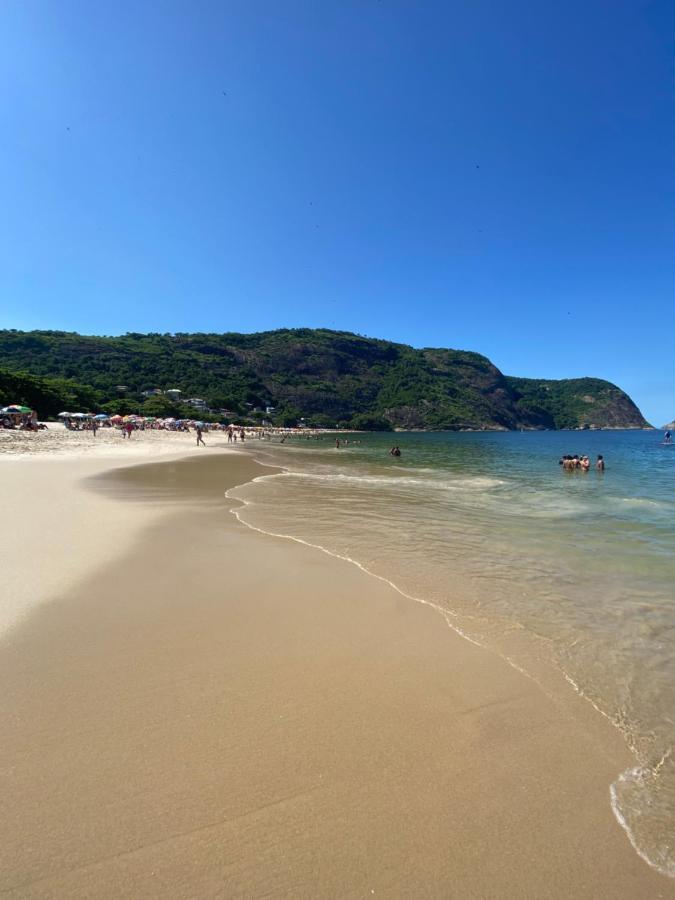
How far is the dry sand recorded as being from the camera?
205 cm

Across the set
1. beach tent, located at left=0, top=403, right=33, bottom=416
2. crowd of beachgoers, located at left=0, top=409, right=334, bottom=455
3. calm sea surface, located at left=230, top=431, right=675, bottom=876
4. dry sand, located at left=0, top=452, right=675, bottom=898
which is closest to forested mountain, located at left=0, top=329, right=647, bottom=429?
crowd of beachgoers, located at left=0, top=409, right=334, bottom=455

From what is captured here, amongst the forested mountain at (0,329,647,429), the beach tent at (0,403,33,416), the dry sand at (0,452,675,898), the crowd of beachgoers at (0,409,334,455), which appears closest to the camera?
the dry sand at (0,452,675,898)

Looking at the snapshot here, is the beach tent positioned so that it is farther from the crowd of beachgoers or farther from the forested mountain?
the forested mountain

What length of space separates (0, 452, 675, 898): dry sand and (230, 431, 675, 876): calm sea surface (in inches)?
11.1

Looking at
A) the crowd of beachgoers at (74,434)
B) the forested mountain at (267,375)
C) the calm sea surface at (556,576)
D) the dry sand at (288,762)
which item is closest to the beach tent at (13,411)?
the crowd of beachgoers at (74,434)

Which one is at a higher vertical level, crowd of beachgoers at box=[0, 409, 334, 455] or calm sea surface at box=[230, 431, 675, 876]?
crowd of beachgoers at box=[0, 409, 334, 455]

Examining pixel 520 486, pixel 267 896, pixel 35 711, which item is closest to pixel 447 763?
pixel 267 896

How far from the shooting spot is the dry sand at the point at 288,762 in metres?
2.05

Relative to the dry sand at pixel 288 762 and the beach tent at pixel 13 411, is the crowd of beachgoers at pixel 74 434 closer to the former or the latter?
the beach tent at pixel 13 411

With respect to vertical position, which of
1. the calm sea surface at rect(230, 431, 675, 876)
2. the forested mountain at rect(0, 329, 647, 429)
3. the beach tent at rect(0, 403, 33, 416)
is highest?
the forested mountain at rect(0, 329, 647, 429)

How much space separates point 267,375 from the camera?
16275cm

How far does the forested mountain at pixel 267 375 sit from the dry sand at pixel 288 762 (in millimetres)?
96831

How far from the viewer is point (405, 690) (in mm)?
3611

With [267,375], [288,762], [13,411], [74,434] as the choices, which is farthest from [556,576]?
[267,375]
